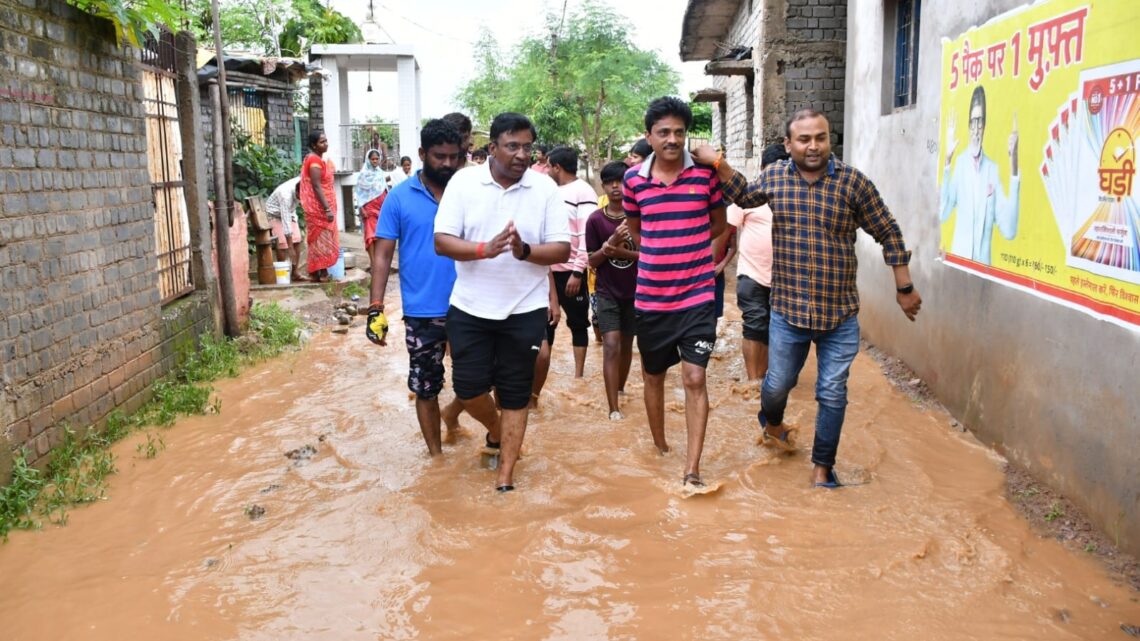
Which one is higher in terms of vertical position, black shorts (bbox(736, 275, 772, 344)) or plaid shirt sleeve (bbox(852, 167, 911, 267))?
plaid shirt sleeve (bbox(852, 167, 911, 267))

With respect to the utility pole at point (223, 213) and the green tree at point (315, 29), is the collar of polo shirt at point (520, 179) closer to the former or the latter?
the utility pole at point (223, 213)

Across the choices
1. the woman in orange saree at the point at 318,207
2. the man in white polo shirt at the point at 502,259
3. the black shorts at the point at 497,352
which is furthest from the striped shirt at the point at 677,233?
the woman in orange saree at the point at 318,207

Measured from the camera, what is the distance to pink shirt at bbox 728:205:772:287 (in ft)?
21.2

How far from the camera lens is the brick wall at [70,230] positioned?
4891 mm

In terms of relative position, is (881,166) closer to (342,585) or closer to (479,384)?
(479,384)

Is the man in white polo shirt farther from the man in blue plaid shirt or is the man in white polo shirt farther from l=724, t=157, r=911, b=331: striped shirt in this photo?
l=724, t=157, r=911, b=331: striped shirt

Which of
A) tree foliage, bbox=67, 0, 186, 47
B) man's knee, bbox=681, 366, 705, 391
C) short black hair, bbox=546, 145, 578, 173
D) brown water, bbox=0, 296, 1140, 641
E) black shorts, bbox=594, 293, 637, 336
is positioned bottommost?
brown water, bbox=0, 296, 1140, 641

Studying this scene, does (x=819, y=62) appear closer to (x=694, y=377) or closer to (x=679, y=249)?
(x=679, y=249)

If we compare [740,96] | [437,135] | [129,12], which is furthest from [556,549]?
[740,96]

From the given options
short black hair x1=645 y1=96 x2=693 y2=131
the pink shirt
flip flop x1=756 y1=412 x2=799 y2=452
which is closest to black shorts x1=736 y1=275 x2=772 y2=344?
the pink shirt

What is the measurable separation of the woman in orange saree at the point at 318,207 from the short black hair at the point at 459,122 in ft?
20.9

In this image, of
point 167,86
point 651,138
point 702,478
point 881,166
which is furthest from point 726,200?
point 167,86

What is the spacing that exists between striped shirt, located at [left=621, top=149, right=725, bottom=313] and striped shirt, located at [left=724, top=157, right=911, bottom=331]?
0.57 feet

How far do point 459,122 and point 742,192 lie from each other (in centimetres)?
169
